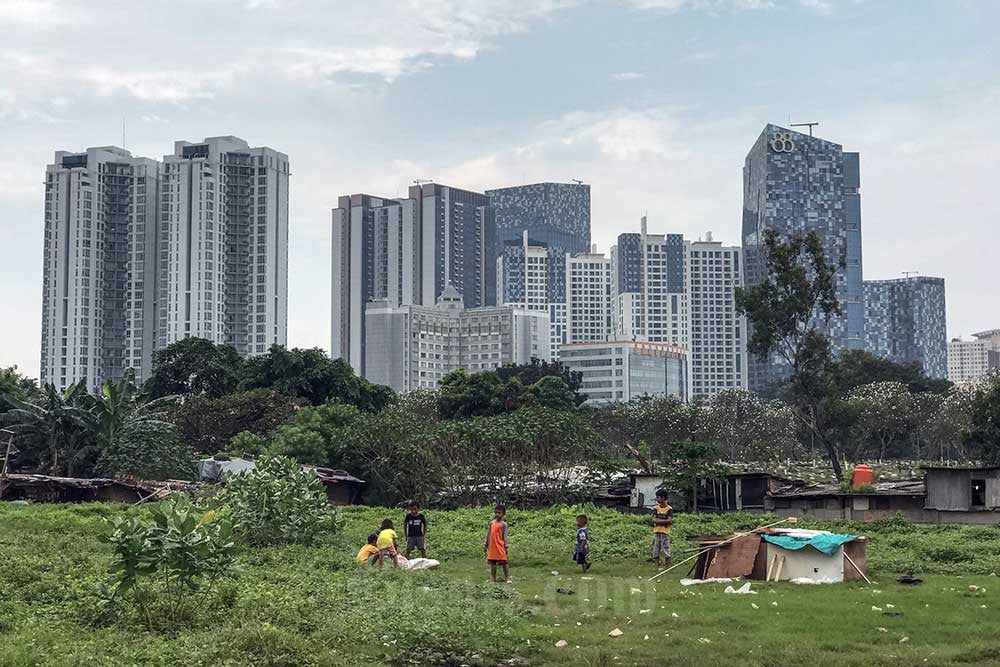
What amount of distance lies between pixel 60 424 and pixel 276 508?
20.9 metres

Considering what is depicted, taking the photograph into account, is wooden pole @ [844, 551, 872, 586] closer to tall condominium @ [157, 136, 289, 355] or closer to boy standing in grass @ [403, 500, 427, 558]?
boy standing in grass @ [403, 500, 427, 558]

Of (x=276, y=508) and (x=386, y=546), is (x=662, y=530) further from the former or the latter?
(x=276, y=508)

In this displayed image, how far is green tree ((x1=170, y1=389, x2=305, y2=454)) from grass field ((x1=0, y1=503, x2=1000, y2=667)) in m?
38.5

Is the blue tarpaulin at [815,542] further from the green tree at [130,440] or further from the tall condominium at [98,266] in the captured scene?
the tall condominium at [98,266]

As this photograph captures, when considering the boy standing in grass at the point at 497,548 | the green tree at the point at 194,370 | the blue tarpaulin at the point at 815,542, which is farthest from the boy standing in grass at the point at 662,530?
the green tree at the point at 194,370

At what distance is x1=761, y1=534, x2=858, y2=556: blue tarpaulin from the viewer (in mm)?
18250

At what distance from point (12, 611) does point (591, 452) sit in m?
27.5

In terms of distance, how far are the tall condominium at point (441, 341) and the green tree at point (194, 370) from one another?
342ft

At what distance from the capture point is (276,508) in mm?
23203

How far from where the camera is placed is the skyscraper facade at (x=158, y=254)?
129 m

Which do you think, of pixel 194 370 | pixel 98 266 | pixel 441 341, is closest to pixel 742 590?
pixel 194 370

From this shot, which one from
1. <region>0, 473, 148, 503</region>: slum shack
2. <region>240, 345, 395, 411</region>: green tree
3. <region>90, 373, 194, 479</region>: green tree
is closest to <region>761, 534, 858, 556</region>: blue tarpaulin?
<region>0, 473, 148, 503</region>: slum shack

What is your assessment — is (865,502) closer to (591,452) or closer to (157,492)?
(591,452)

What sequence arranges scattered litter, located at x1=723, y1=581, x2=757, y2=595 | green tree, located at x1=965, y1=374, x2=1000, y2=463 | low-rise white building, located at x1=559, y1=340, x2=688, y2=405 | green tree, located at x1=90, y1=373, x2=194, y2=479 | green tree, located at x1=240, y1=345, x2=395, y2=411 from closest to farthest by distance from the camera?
scattered litter, located at x1=723, y1=581, x2=757, y2=595 → green tree, located at x1=90, y1=373, x2=194, y2=479 → green tree, located at x1=965, y1=374, x2=1000, y2=463 → green tree, located at x1=240, y1=345, x2=395, y2=411 → low-rise white building, located at x1=559, y1=340, x2=688, y2=405
